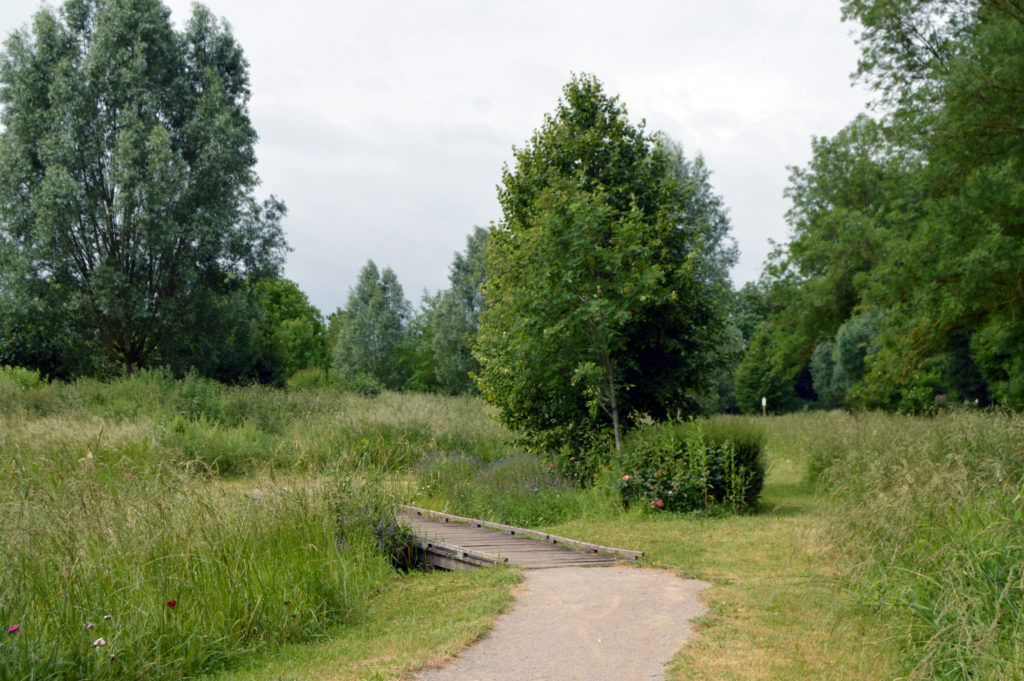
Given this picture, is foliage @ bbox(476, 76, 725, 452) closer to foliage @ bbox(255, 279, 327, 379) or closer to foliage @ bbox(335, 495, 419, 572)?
foliage @ bbox(335, 495, 419, 572)

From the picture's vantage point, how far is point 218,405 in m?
19.1

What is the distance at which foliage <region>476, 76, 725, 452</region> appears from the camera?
38.7ft

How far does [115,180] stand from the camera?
22750mm

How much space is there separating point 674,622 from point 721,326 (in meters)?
7.98

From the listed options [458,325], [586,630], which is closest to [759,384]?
[458,325]

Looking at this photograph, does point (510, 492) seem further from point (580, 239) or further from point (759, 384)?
point (759, 384)

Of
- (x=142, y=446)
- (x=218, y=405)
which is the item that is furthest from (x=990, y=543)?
(x=218, y=405)

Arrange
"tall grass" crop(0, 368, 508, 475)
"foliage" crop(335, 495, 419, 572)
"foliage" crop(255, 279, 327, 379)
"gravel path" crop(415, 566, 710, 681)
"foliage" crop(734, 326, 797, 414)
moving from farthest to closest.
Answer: "foliage" crop(255, 279, 327, 379)
"foliage" crop(734, 326, 797, 414)
"tall grass" crop(0, 368, 508, 475)
"foliage" crop(335, 495, 419, 572)
"gravel path" crop(415, 566, 710, 681)

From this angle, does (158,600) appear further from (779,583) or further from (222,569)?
(779,583)

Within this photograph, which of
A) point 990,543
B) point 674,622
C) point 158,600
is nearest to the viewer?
point 990,543

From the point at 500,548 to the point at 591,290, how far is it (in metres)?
4.69

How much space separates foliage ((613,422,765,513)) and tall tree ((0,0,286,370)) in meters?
17.8

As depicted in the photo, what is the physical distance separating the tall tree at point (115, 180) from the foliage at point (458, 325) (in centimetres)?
1377

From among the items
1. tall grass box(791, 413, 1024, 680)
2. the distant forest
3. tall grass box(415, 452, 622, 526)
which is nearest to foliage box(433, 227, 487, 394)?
the distant forest
